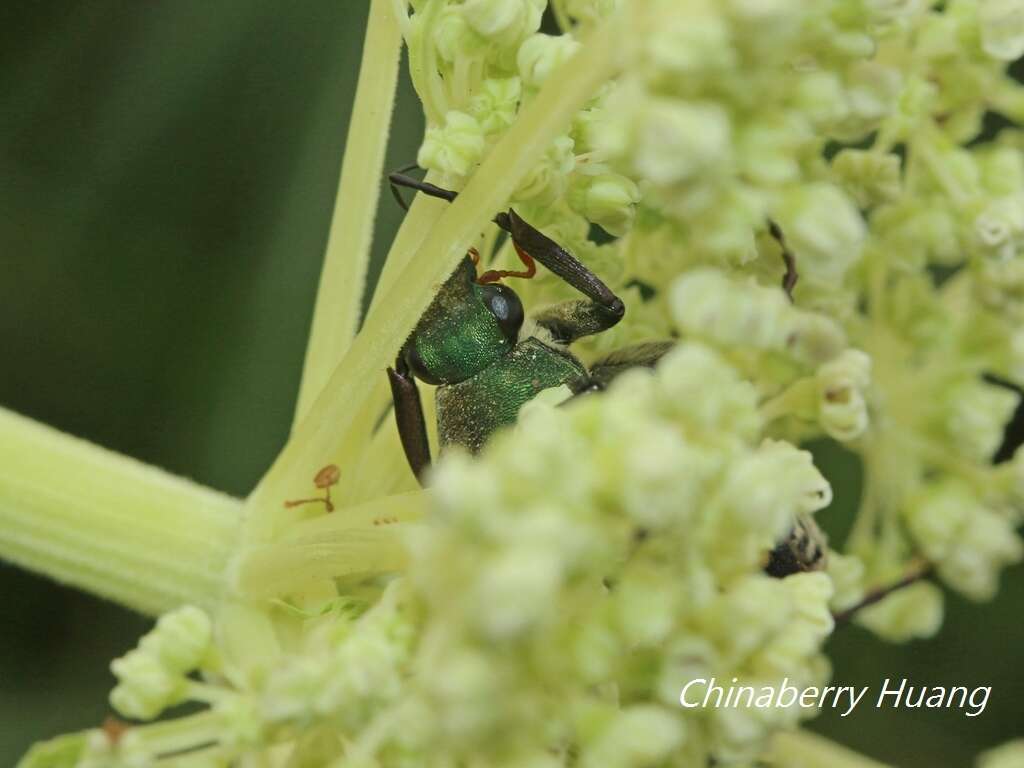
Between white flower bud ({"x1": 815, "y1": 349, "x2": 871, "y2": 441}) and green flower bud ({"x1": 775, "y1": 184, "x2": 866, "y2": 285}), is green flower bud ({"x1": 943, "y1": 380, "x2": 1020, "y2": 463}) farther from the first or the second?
green flower bud ({"x1": 775, "y1": 184, "x2": 866, "y2": 285})

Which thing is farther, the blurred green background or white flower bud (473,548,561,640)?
the blurred green background

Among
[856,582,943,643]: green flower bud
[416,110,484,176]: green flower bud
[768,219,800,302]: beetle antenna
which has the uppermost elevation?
[416,110,484,176]: green flower bud

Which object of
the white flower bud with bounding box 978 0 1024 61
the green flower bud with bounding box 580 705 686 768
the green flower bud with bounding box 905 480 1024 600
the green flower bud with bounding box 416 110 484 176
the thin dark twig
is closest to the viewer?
the green flower bud with bounding box 580 705 686 768

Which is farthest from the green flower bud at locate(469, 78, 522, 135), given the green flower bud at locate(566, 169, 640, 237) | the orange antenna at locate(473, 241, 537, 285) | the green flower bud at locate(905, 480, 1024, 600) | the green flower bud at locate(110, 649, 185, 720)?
the green flower bud at locate(905, 480, 1024, 600)

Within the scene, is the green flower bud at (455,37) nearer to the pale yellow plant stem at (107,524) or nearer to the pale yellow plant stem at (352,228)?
the pale yellow plant stem at (352,228)

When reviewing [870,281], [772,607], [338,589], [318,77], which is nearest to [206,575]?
[338,589]

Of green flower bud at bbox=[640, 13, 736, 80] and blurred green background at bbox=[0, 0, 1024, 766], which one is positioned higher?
green flower bud at bbox=[640, 13, 736, 80]

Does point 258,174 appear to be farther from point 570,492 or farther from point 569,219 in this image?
point 570,492
